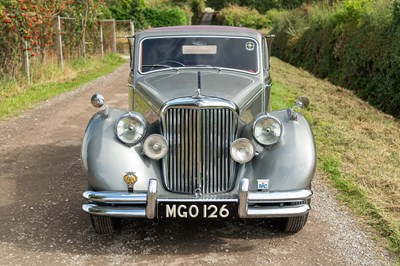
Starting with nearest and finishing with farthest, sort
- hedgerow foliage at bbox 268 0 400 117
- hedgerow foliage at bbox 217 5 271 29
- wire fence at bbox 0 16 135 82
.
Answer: hedgerow foliage at bbox 268 0 400 117, wire fence at bbox 0 16 135 82, hedgerow foliage at bbox 217 5 271 29

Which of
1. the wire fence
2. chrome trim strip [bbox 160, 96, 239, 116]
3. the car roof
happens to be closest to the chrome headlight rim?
chrome trim strip [bbox 160, 96, 239, 116]

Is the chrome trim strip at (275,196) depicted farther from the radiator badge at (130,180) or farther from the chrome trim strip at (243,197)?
the radiator badge at (130,180)

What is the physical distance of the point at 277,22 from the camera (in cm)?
3253

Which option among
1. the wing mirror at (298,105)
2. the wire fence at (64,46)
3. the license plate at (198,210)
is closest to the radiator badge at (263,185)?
the license plate at (198,210)

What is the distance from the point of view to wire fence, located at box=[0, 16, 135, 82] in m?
12.5

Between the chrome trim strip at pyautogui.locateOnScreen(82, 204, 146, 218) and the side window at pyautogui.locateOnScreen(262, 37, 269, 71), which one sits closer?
the chrome trim strip at pyautogui.locateOnScreen(82, 204, 146, 218)

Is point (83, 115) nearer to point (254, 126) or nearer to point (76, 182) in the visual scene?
point (76, 182)

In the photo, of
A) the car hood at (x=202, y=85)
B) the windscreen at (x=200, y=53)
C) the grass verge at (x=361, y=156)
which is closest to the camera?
the car hood at (x=202, y=85)

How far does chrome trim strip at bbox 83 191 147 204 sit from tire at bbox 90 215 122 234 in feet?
1.11

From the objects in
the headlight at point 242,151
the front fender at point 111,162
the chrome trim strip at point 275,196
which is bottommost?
the chrome trim strip at point 275,196

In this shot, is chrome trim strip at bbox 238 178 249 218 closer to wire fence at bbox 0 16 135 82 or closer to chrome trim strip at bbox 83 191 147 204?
chrome trim strip at bbox 83 191 147 204

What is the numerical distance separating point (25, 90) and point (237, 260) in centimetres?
985

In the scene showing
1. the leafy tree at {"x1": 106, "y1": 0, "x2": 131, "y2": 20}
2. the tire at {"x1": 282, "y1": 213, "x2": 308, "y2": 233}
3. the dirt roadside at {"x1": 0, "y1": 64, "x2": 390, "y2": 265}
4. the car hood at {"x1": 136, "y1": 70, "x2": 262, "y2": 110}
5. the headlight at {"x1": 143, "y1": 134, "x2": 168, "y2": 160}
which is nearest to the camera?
the dirt roadside at {"x1": 0, "y1": 64, "x2": 390, "y2": 265}

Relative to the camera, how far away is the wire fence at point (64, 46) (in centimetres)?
1254
